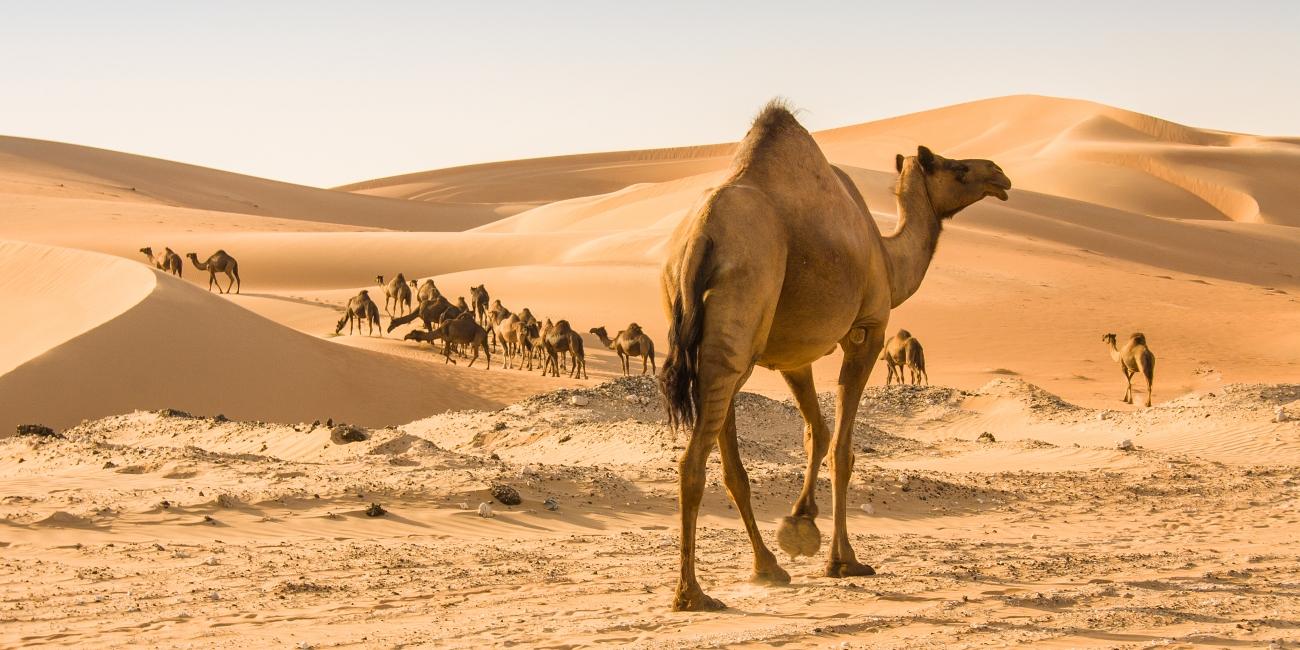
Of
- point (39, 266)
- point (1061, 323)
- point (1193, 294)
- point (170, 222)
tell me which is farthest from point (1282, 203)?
point (39, 266)

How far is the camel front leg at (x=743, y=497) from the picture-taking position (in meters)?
8.04

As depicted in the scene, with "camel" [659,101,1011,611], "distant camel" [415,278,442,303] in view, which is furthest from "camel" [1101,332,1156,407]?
"camel" [659,101,1011,611]

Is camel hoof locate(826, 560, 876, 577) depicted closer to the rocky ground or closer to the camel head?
the rocky ground

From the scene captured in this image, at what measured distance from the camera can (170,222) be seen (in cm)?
6612

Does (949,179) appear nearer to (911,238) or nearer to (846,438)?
(911,238)

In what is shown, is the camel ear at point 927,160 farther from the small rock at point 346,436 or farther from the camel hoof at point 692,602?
the small rock at point 346,436

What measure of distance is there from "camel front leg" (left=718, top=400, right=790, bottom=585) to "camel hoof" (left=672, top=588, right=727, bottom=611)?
2.57 ft

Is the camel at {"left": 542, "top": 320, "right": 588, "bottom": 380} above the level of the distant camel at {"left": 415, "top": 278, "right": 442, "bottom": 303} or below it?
below

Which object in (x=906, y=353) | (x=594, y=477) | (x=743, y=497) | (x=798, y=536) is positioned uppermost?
(x=906, y=353)

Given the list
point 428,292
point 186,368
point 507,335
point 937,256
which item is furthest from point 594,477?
point 937,256

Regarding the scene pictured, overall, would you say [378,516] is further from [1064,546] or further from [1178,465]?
[1178,465]

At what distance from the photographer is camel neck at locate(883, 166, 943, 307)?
9.13 meters

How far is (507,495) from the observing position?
12281mm

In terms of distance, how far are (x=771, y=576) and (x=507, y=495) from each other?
15.0ft
